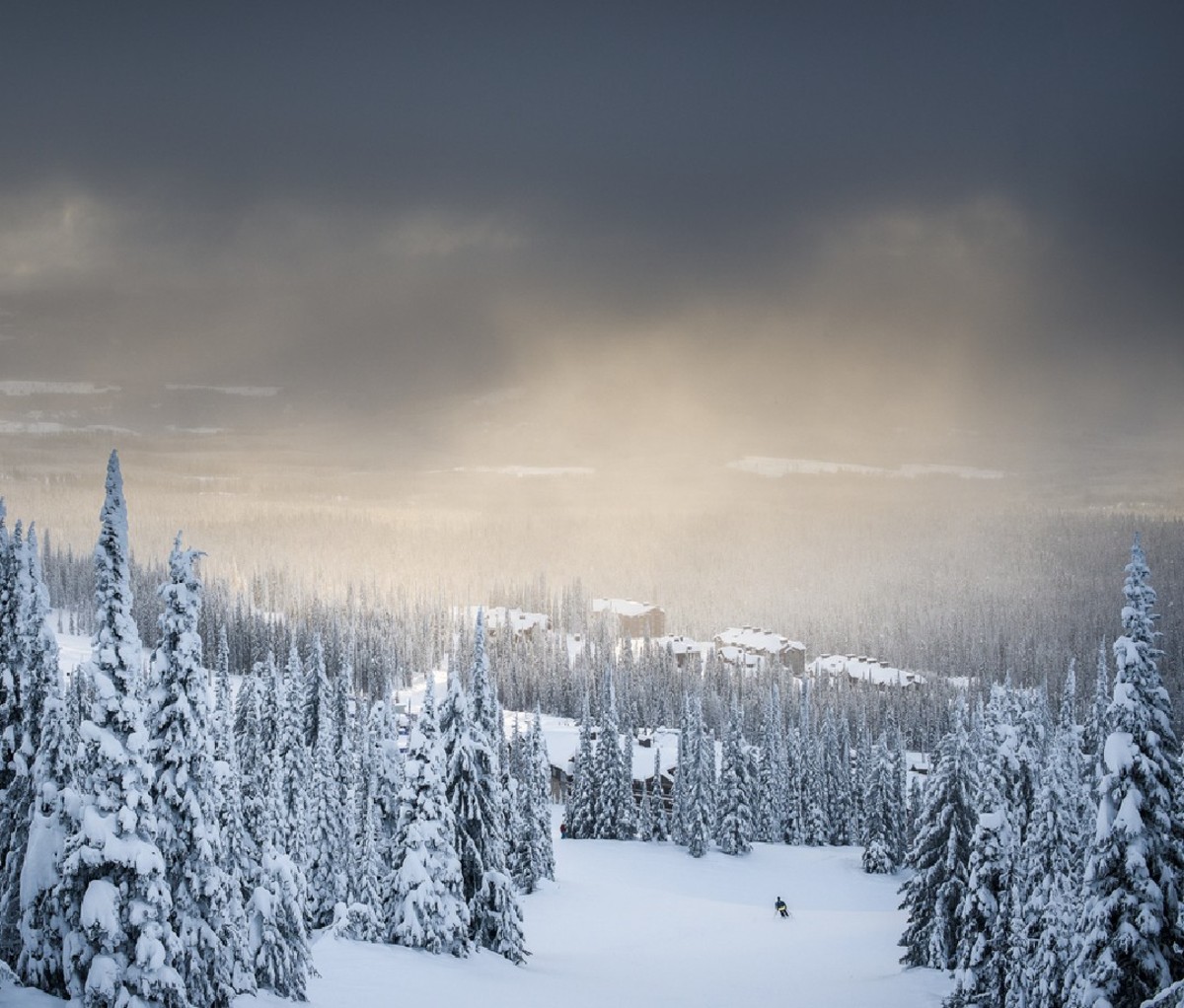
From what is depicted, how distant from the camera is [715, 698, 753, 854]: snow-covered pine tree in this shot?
82.2 metres

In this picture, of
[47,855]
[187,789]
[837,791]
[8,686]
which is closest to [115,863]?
[187,789]

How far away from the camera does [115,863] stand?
1814 centimetres

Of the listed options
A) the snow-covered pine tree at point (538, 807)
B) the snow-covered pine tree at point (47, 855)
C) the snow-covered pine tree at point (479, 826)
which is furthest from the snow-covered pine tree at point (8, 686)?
the snow-covered pine tree at point (538, 807)

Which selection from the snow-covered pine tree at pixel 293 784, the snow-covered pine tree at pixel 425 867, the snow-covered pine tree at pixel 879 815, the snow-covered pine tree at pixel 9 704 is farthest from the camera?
the snow-covered pine tree at pixel 879 815

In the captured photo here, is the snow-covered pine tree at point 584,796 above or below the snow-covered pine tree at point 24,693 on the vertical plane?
below

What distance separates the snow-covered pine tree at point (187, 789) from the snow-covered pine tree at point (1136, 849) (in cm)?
2097

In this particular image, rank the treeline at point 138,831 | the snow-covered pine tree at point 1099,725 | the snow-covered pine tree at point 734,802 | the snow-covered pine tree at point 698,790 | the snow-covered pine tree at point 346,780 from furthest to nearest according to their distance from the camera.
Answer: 1. the snow-covered pine tree at point 734,802
2. the snow-covered pine tree at point 698,790
3. the snow-covered pine tree at point 346,780
4. the snow-covered pine tree at point 1099,725
5. the treeline at point 138,831

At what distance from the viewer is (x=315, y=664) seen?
57.4 m

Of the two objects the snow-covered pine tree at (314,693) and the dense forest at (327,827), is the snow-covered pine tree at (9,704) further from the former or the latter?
the snow-covered pine tree at (314,693)

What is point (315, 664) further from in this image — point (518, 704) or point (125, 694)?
point (518, 704)

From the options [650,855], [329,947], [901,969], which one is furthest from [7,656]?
[650,855]

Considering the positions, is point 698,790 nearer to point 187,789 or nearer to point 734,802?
point 734,802

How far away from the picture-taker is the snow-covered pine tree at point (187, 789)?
19.8m

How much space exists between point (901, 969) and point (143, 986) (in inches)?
1418
